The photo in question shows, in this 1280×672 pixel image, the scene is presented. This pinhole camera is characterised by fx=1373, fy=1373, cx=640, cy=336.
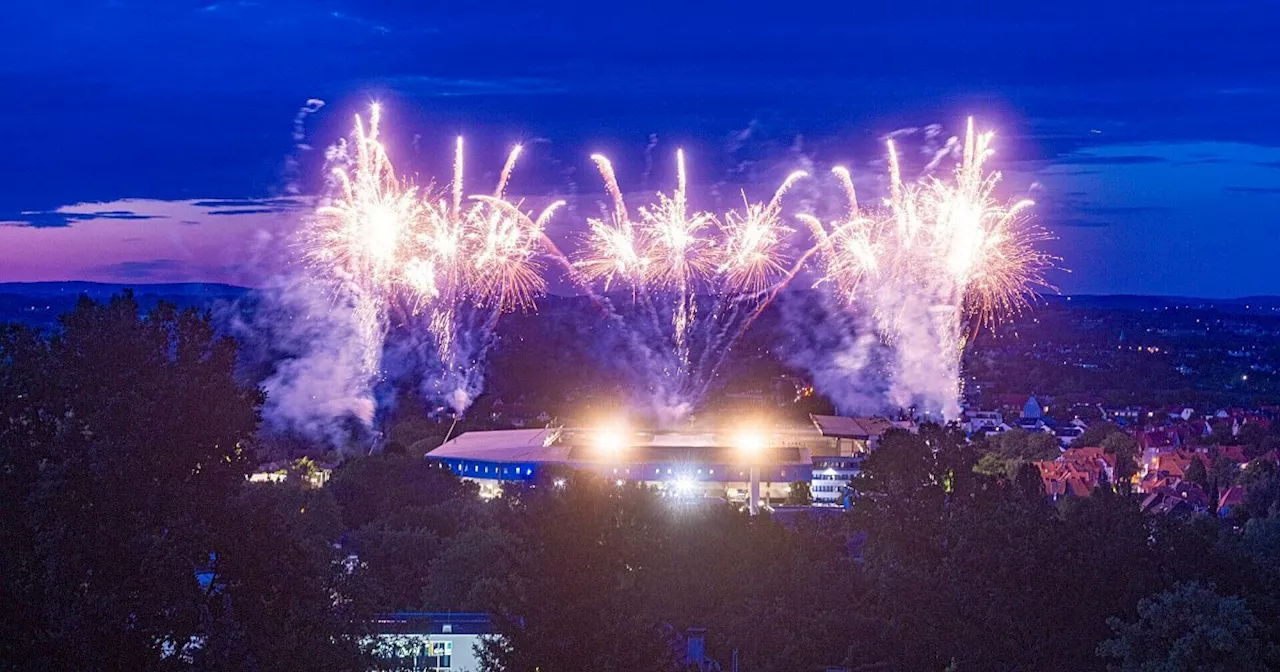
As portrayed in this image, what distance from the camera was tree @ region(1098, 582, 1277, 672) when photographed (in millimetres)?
13914

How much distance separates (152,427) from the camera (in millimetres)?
9898

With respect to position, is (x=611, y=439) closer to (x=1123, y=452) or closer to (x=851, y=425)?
(x=851, y=425)

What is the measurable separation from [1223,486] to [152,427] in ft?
114

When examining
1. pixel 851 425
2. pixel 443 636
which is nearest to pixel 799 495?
pixel 851 425

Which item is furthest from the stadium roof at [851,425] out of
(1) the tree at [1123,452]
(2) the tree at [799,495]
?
(2) the tree at [799,495]

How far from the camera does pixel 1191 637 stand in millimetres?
13945

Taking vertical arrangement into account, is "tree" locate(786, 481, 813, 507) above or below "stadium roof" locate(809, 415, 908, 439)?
below

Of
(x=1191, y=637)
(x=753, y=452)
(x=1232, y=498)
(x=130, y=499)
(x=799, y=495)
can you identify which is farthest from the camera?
(x=753, y=452)

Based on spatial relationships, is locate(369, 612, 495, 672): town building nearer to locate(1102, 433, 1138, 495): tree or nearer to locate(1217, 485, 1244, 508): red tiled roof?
locate(1217, 485, 1244, 508): red tiled roof

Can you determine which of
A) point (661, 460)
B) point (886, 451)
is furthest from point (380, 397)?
point (886, 451)

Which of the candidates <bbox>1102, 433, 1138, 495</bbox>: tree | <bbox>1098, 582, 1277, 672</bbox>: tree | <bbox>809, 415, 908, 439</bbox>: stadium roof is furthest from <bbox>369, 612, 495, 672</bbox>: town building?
<bbox>809, 415, 908, 439</bbox>: stadium roof

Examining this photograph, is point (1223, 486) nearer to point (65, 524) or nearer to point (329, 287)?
point (329, 287)

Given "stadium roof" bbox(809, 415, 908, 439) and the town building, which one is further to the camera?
"stadium roof" bbox(809, 415, 908, 439)

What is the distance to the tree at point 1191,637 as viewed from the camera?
1391 centimetres
